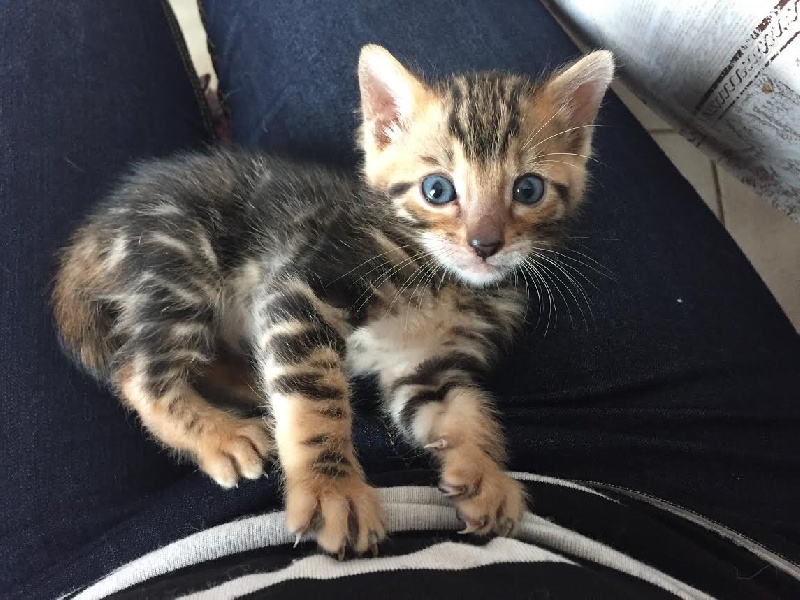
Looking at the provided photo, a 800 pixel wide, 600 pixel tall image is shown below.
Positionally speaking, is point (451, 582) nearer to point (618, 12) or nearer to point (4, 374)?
point (4, 374)

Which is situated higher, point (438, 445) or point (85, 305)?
point (438, 445)

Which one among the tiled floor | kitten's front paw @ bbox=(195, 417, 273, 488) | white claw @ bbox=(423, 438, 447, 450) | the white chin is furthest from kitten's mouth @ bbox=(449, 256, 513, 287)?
the tiled floor

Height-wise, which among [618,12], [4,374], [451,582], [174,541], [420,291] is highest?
[618,12]

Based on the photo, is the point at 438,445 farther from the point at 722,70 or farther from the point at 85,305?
the point at 722,70

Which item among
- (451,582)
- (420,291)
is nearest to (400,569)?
(451,582)

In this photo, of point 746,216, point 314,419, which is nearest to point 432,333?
point 314,419
